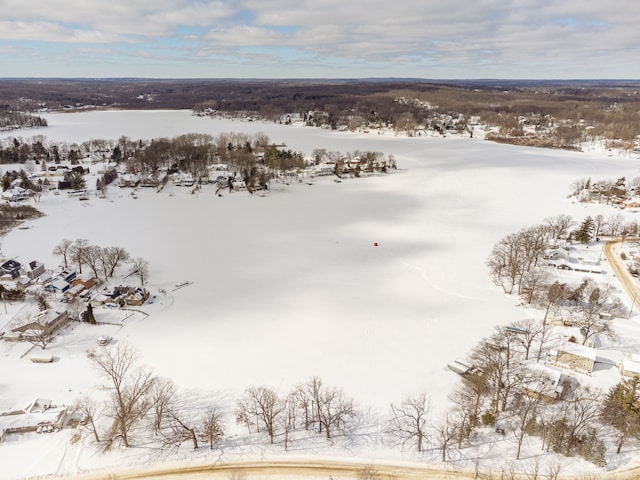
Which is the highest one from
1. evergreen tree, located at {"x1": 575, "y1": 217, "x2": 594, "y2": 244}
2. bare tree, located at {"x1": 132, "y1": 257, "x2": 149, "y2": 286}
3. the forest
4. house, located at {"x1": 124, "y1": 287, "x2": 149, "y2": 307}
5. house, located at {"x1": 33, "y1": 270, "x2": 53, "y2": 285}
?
the forest

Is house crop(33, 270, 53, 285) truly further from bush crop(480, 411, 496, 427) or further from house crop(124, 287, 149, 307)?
bush crop(480, 411, 496, 427)

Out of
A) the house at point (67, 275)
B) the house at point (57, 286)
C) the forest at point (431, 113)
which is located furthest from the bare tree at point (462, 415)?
the forest at point (431, 113)

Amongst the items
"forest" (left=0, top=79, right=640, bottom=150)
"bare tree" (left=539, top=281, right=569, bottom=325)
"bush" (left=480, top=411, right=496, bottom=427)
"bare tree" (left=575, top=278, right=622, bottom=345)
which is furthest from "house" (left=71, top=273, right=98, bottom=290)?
"forest" (left=0, top=79, right=640, bottom=150)

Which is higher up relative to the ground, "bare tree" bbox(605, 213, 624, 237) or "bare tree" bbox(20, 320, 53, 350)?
"bare tree" bbox(605, 213, 624, 237)

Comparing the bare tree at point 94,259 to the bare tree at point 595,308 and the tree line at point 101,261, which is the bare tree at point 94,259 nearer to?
the tree line at point 101,261

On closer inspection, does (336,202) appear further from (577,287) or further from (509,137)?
(509,137)

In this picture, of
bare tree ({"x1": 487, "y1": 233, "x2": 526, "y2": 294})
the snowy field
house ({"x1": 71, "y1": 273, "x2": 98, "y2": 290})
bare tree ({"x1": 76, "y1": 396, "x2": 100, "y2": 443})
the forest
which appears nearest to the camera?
bare tree ({"x1": 76, "y1": 396, "x2": 100, "y2": 443})
